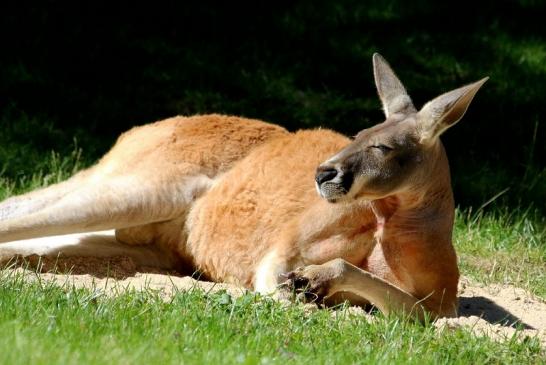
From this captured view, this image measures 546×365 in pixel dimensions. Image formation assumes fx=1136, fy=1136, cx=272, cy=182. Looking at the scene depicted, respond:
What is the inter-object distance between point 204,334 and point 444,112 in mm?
1708

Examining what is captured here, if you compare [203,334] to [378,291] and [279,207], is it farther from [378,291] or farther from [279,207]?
[279,207]

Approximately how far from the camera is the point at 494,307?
252 inches

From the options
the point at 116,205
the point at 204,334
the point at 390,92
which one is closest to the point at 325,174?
the point at 390,92

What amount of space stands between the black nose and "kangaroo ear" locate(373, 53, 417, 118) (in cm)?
66

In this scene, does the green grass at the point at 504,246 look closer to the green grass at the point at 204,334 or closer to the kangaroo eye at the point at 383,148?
the kangaroo eye at the point at 383,148

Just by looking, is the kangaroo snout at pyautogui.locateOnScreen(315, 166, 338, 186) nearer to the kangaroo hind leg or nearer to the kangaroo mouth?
the kangaroo mouth

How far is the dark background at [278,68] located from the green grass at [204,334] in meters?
3.72

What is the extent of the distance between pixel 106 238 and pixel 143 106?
3.09 meters

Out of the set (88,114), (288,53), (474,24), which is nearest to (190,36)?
(288,53)

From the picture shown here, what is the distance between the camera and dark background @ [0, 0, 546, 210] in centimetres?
950

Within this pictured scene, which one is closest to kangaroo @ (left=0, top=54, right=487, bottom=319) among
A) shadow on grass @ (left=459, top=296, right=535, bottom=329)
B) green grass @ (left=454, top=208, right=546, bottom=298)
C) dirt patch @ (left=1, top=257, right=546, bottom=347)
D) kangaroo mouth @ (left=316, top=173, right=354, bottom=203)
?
kangaroo mouth @ (left=316, top=173, right=354, bottom=203)

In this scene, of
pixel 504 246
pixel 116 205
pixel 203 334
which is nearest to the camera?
pixel 203 334

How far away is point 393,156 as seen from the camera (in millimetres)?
5625

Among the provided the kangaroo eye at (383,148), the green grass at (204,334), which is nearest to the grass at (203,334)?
the green grass at (204,334)
